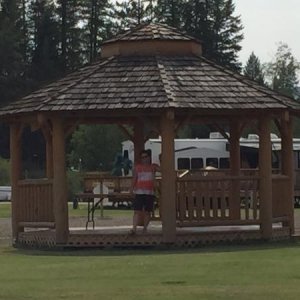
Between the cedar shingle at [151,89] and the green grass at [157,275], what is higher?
the cedar shingle at [151,89]

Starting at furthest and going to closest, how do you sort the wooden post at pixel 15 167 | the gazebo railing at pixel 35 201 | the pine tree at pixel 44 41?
1. the pine tree at pixel 44 41
2. the wooden post at pixel 15 167
3. the gazebo railing at pixel 35 201

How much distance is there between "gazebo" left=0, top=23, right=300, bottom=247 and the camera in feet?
66.3

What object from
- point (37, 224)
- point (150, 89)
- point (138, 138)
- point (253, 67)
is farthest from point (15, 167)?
A: point (253, 67)

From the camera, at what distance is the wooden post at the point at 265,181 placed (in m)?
20.9

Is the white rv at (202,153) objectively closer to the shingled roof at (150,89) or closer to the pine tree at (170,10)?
the shingled roof at (150,89)

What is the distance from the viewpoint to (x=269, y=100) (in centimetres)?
2067

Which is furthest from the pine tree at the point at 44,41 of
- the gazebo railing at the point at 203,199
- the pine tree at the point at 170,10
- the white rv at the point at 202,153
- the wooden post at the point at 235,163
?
the gazebo railing at the point at 203,199

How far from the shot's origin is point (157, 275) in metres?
14.2

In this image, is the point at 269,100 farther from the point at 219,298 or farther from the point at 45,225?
the point at 219,298

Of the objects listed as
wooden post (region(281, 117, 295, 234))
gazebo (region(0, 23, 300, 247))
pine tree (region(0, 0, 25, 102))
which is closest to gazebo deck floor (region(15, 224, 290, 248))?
gazebo (region(0, 23, 300, 247))

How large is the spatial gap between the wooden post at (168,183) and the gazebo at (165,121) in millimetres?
19

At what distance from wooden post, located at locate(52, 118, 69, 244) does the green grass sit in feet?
5.42

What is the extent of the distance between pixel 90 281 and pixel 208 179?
7.53 metres

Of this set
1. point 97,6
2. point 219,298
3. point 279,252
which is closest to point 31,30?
point 97,6
